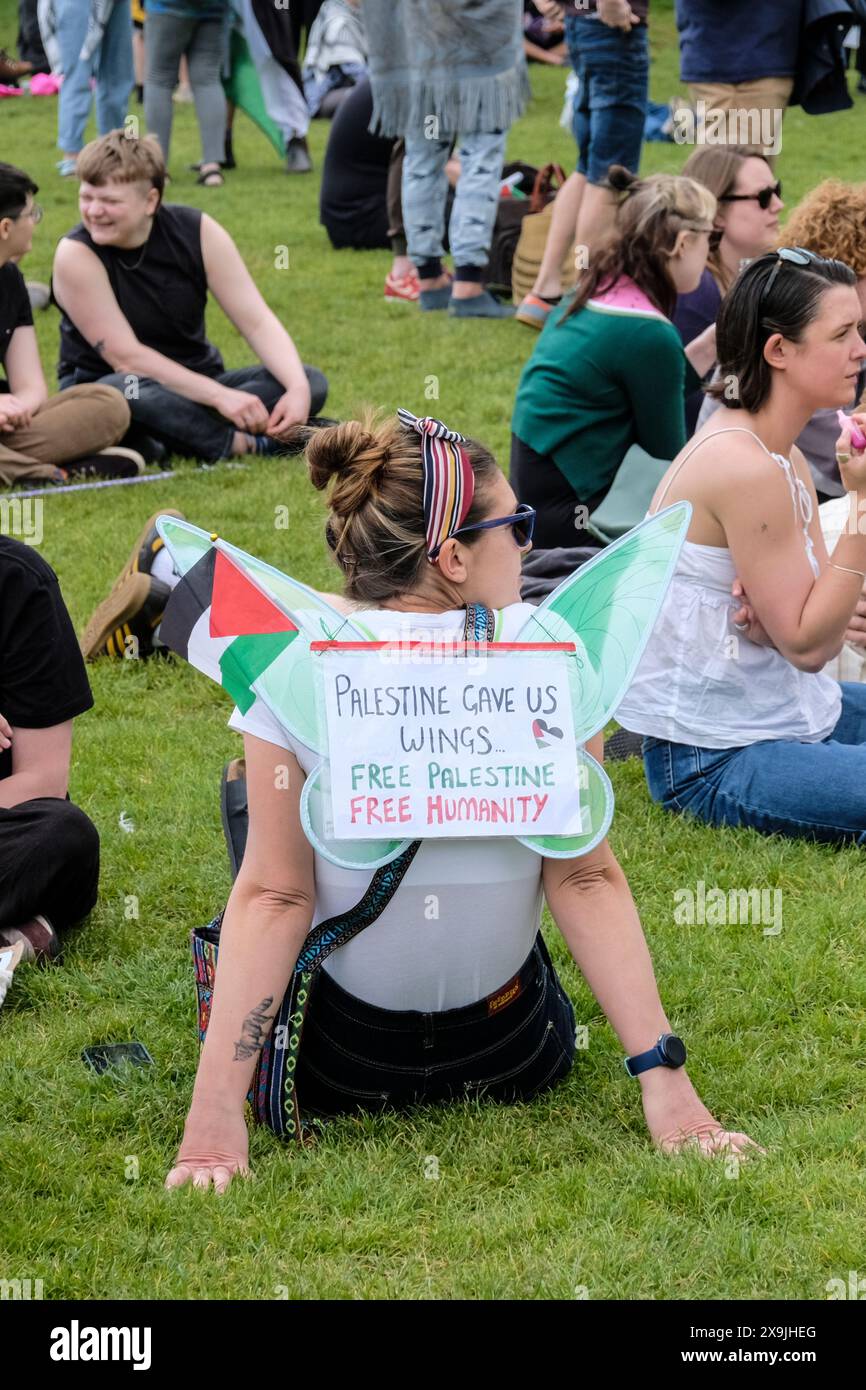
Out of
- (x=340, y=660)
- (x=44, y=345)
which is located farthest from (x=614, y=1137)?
(x=44, y=345)

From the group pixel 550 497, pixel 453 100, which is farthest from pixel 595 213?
pixel 550 497

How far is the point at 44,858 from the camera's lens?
3572 mm

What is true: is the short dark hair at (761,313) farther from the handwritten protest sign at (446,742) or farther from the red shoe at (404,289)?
the red shoe at (404,289)

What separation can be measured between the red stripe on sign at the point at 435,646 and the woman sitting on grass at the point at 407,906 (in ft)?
0.12

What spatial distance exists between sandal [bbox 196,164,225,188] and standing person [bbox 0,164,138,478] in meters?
6.71

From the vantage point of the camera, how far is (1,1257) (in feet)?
8.58

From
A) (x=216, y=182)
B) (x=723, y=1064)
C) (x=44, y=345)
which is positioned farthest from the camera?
(x=216, y=182)

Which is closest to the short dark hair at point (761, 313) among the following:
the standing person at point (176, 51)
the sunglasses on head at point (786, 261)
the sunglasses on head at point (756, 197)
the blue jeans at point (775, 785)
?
the sunglasses on head at point (786, 261)

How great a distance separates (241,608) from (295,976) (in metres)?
0.58

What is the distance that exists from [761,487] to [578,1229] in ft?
6.02

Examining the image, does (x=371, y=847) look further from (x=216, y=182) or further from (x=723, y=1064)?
(x=216, y=182)

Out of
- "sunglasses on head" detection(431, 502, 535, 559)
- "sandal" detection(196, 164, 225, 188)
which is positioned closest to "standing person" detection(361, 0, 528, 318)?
"sandal" detection(196, 164, 225, 188)

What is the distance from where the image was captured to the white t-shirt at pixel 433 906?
270cm

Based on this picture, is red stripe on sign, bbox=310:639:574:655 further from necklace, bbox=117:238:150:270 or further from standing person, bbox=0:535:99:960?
necklace, bbox=117:238:150:270
